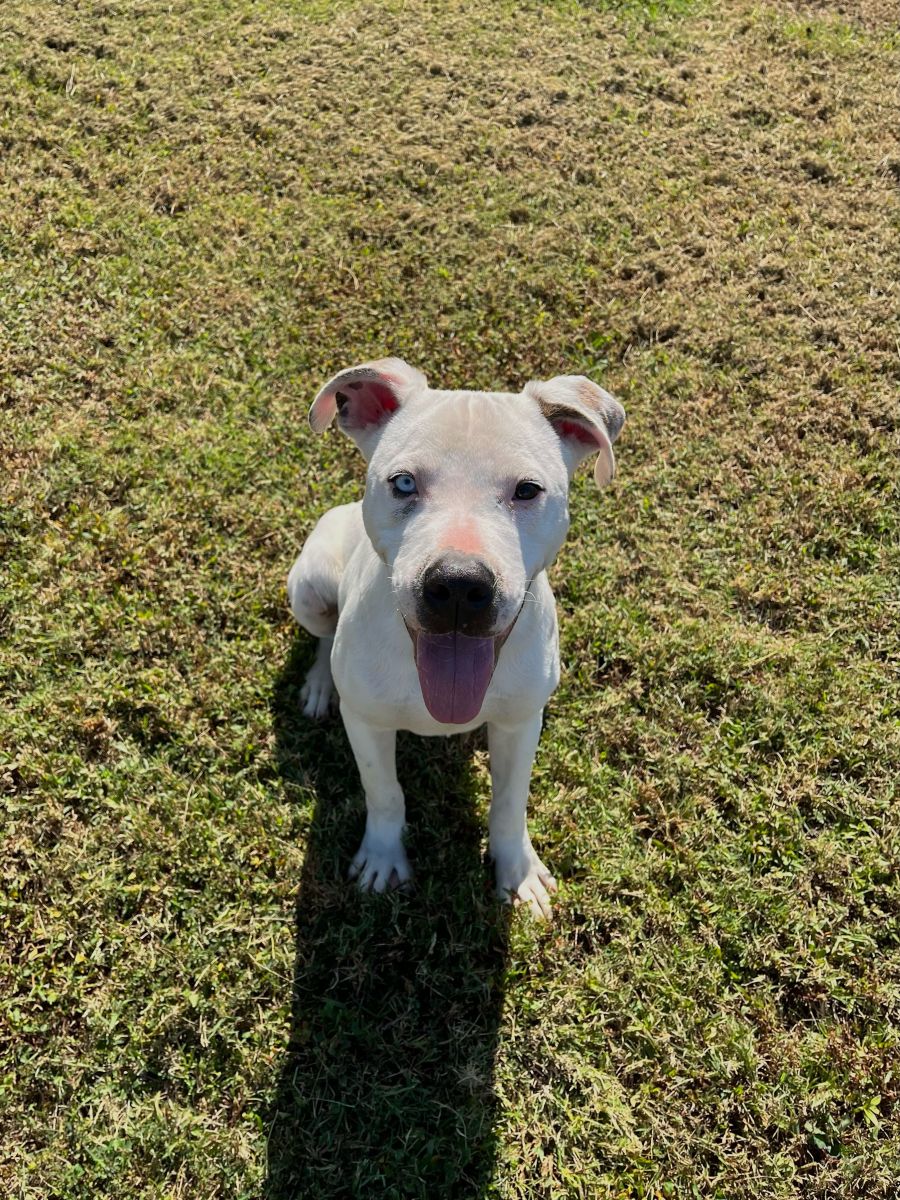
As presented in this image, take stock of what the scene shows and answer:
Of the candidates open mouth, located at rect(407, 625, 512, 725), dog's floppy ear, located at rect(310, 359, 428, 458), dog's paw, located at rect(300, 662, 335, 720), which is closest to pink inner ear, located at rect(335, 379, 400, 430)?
dog's floppy ear, located at rect(310, 359, 428, 458)

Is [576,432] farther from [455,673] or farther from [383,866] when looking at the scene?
[383,866]

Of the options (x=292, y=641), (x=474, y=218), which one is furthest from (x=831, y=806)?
(x=474, y=218)

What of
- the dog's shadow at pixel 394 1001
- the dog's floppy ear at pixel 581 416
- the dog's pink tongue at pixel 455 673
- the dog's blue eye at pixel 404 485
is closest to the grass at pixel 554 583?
the dog's shadow at pixel 394 1001

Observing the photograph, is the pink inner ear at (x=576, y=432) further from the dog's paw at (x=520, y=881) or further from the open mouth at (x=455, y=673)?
the dog's paw at (x=520, y=881)

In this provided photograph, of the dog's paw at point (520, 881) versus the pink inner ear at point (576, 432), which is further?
the dog's paw at point (520, 881)

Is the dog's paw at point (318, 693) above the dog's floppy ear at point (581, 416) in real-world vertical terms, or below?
below

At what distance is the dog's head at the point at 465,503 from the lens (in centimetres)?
271

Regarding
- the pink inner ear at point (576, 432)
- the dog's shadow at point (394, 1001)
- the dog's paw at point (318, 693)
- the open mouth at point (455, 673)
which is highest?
the pink inner ear at point (576, 432)

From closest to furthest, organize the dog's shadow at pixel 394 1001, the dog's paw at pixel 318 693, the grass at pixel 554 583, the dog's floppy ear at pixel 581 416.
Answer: the dog's floppy ear at pixel 581 416 → the dog's shadow at pixel 394 1001 → the grass at pixel 554 583 → the dog's paw at pixel 318 693

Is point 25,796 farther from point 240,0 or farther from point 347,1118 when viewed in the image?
point 240,0

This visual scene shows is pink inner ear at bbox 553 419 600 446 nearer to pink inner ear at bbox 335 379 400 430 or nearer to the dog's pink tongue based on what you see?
pink inner ear at bbox 335 379 400 430

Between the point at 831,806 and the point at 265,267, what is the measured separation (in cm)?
529

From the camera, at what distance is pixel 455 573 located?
8.61 ft

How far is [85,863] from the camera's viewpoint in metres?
4.13
